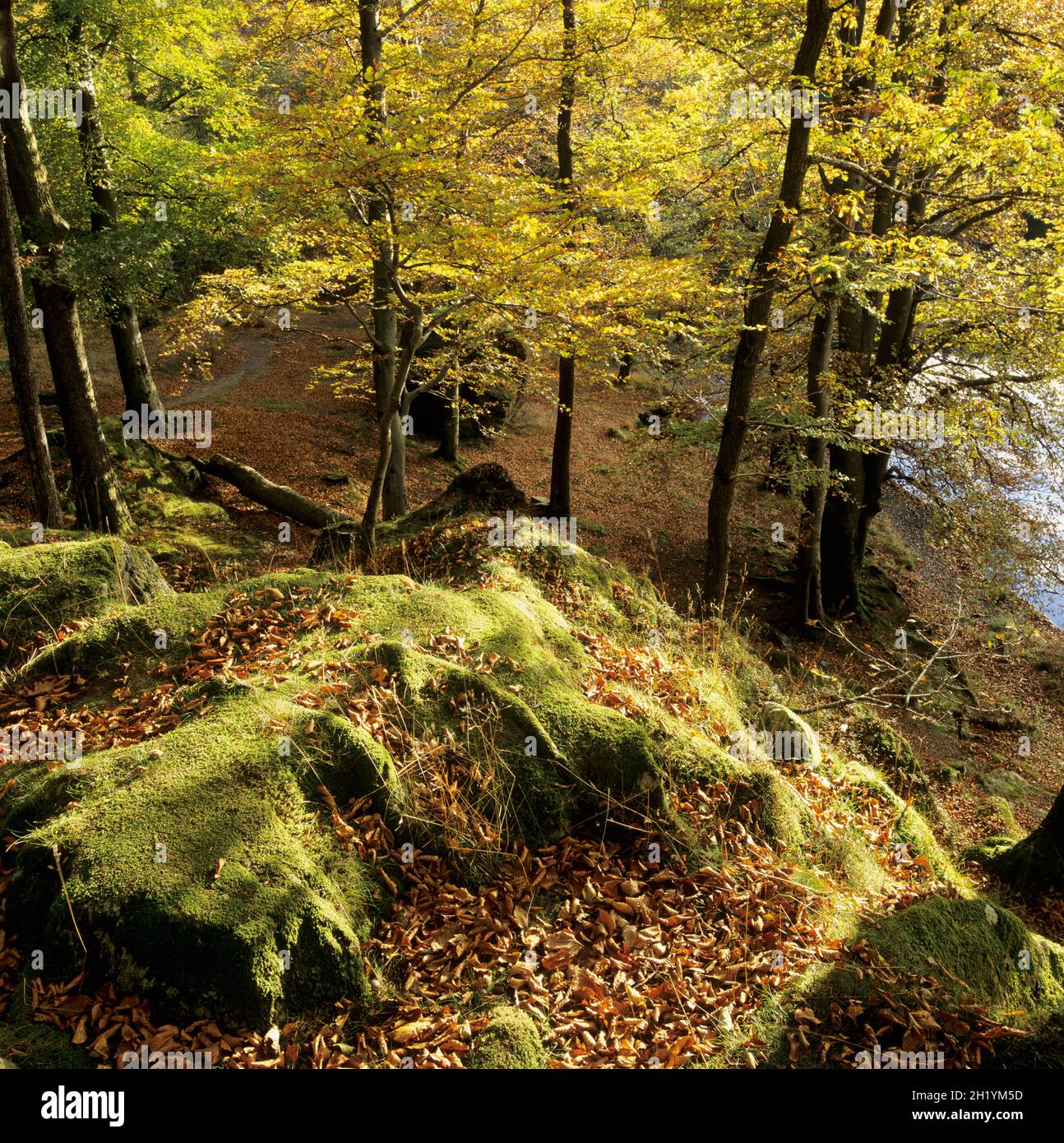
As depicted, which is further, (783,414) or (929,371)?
(929,371)

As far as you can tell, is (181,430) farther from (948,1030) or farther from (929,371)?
(948,1030)

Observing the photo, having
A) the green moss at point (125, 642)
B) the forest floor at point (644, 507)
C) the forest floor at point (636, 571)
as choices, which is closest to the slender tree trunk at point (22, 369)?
the forest floor at point (636, 571)

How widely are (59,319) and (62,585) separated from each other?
547cm

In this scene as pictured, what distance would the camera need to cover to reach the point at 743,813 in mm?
4645

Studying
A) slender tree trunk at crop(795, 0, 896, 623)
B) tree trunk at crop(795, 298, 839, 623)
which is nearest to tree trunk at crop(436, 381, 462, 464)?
tree trunk at crop(795, 298, 839, 623)

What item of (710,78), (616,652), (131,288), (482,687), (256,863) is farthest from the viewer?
(710,78)

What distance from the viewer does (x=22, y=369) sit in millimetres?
8750

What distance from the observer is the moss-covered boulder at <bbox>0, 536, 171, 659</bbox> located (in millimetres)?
5211

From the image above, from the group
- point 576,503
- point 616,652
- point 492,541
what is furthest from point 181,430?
point 616,652

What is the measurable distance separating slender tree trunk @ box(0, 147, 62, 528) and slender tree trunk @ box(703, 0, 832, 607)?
8094 millimetres

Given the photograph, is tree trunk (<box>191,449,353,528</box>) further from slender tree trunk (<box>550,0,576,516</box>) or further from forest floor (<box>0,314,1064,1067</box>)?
slender tree trunk (<box>550,0,576,516</box>)

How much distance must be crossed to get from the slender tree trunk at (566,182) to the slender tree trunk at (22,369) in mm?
6284

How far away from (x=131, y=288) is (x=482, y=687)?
922cm

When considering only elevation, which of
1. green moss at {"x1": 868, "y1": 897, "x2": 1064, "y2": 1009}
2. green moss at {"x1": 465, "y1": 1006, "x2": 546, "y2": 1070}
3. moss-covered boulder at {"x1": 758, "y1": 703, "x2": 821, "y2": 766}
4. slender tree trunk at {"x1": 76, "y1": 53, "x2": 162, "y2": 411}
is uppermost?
slender tree trunk at {"x1": 76, "y1": 53, "x2": 162, "y2": 411}
